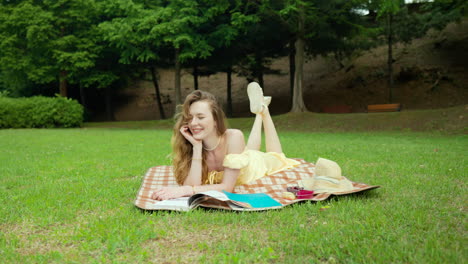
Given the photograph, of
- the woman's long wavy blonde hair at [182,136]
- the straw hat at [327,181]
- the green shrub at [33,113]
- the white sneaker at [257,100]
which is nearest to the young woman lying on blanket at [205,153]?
the woman's long wavy blonde hair at [182,136]

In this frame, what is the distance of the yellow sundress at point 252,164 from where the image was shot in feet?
13.2

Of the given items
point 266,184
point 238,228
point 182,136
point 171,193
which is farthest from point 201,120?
point 238,228

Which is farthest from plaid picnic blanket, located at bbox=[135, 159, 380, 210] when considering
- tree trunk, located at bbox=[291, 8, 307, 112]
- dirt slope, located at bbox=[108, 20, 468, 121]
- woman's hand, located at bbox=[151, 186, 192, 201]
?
dirt slope, located at bbox=[108, 20, 468, 121]

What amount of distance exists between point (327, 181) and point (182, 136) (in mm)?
1848

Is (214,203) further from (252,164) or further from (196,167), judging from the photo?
(252,164)

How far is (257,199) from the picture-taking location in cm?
388

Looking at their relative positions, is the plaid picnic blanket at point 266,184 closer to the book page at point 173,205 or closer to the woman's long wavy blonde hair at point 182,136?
the book page at point 173,205

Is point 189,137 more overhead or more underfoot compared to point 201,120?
more underfoot

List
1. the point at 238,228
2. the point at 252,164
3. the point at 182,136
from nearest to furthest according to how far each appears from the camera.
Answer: the point at 238,228, the point at 182,136, the point at 252,164

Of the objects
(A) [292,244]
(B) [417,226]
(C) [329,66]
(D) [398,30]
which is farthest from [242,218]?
(C) [329,66]

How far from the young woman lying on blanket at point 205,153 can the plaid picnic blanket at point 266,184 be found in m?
0.16

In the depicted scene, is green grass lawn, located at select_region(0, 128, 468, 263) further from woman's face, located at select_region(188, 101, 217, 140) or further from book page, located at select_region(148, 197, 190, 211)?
woman's face, located at select_region(188, 101, 217, 140)

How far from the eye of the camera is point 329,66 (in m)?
32.6

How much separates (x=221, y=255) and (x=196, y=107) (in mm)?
2120
